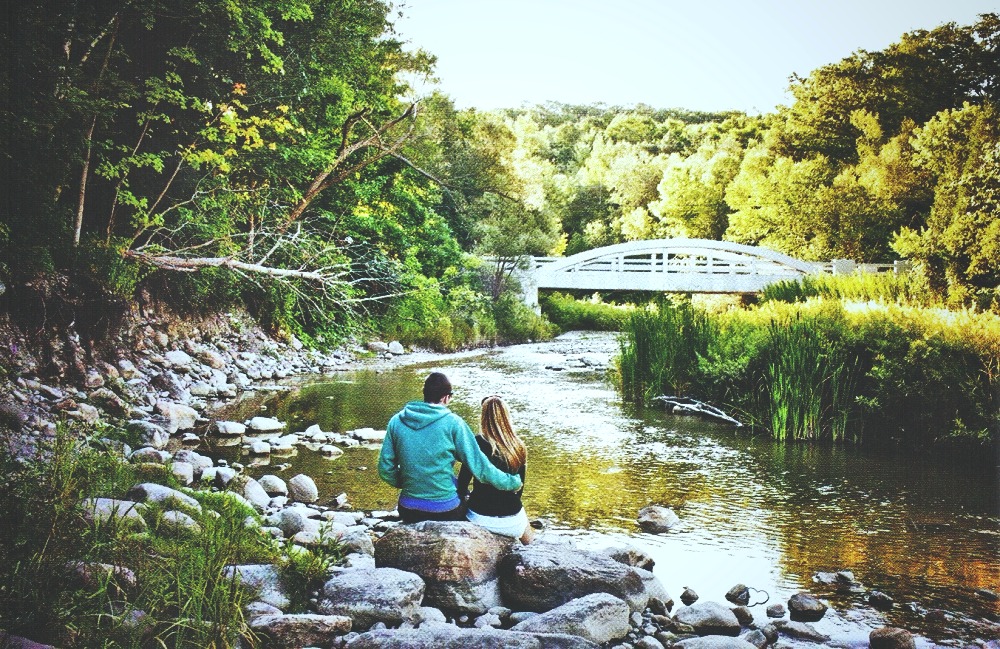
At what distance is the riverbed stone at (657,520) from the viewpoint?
5008mm

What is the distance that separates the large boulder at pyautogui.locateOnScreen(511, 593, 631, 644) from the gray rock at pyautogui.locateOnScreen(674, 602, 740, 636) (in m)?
0.35

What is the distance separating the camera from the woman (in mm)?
3820

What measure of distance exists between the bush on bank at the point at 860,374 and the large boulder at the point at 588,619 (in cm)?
565

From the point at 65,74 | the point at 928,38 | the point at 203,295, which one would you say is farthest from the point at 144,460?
the point at 928,38

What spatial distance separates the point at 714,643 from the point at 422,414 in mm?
1681

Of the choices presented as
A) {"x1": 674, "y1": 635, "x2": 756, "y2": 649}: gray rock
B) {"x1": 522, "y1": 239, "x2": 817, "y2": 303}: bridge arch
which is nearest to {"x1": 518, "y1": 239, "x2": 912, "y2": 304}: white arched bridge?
{"x1": 522, "y1": 239, "x2": 817, "y2": 303}: bridge arch

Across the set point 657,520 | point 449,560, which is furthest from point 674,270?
point 449,560

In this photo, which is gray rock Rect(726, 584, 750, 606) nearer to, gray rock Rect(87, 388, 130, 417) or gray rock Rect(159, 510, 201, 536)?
gray rock Rect(159, 510, 201, 536)

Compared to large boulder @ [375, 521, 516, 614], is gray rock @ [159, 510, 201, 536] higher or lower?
higher

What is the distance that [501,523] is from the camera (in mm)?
3885

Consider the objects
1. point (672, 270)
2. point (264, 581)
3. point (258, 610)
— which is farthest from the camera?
point (672, 270)

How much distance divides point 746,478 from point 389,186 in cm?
1212

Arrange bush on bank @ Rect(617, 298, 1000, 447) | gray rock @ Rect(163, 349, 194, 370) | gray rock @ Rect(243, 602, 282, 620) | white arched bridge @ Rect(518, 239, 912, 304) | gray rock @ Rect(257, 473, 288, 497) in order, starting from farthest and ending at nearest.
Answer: white arched bridge @ Rect(518, 239, 912, 304)
gray rock @ Rect(163, 349, 194, 370)
bush on bank @ Rect(617, 298, 1000, 447)
gray rock @ Rect(257, 473, 288, 497)
gray rock @ Rect(243, 602, 282, 620)

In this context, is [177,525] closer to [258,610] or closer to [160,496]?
[160,496]
